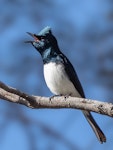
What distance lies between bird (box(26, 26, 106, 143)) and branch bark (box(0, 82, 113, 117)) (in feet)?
2.88

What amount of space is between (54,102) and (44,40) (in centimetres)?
129

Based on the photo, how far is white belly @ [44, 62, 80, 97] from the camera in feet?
13.5

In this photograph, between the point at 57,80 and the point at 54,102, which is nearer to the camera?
the point at 54,102

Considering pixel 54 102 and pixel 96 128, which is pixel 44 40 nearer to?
pixel 96 128

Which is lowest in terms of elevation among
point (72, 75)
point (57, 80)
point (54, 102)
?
point (54, 102)

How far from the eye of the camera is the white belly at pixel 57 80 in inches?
162

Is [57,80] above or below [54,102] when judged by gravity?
above

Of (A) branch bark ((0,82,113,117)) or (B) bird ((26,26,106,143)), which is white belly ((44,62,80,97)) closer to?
(B) bird ((26,26,106,143))

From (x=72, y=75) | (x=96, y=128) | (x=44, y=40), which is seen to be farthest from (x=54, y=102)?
(x=44, y=40)

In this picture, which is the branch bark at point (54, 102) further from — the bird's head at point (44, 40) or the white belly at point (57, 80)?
the bird's head at point (44, 40)

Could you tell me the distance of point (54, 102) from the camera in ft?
10.4

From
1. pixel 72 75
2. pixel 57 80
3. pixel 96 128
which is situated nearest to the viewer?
pixel 96 128

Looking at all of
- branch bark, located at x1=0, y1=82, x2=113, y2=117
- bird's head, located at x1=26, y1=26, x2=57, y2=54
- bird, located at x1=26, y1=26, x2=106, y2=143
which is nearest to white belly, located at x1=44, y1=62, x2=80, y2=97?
bird, located at x1=26, y1=26, x2=106, y2=143

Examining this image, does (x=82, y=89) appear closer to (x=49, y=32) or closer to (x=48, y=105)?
(x=49, y=32)
